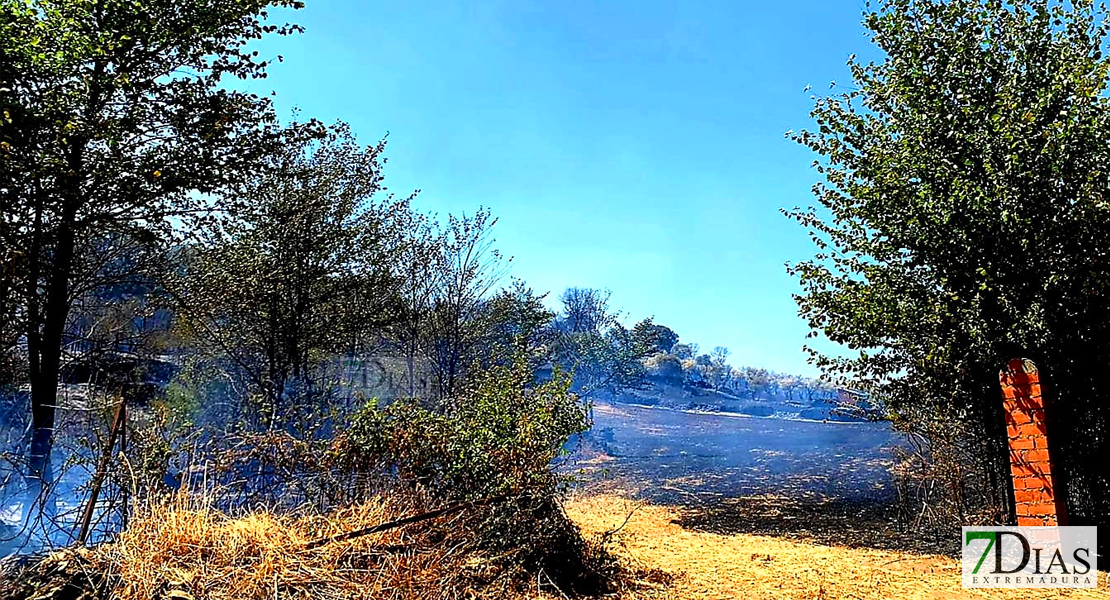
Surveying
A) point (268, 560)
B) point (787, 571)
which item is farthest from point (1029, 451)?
point (268, 560)

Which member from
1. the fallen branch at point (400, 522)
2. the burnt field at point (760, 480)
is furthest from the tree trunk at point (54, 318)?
the burnt field at point (760, 480)

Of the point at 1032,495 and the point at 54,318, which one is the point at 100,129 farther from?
the point at 1032,495

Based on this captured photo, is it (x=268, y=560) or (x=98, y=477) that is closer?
(x=268, y=560)

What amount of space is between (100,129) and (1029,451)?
25.6 feet

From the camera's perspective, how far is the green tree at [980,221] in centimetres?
515

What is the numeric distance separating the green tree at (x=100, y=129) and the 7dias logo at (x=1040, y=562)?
6880 mm

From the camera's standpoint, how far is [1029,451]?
Answer: 500 centimetres

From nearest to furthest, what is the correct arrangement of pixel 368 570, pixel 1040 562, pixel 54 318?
pixel 368 570, pixel 1040 562, pixel 54 318

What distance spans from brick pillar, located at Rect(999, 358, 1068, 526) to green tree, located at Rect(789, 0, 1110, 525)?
11.7 inches

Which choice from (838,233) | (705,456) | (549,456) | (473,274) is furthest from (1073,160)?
(705,456)

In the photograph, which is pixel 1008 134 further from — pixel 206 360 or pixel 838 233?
pixel 206 360

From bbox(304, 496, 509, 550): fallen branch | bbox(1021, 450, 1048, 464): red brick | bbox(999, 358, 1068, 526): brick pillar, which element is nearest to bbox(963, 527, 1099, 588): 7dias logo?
bbox(999, 358, 1068, 526): brick pillar

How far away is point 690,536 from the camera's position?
770 centimetres

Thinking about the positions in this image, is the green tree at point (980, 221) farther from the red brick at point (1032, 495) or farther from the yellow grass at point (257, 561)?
the yellow grass at point (257, 561)
